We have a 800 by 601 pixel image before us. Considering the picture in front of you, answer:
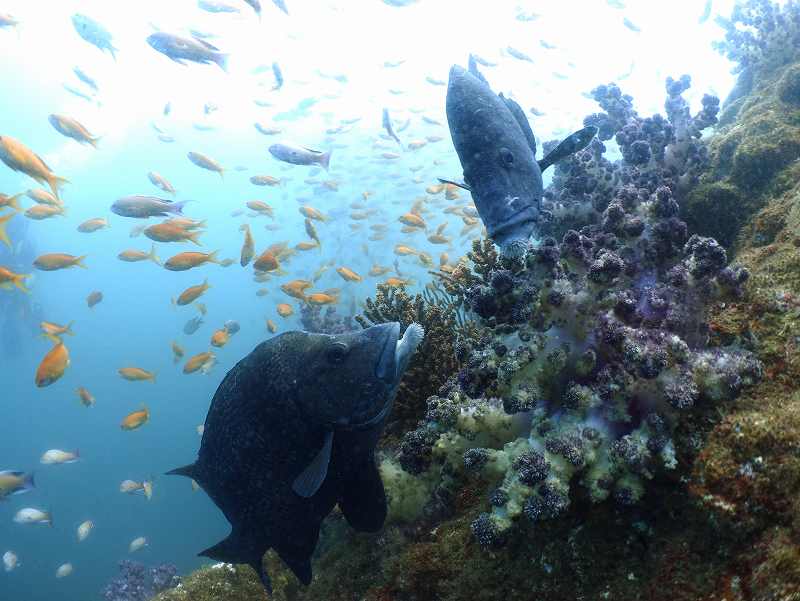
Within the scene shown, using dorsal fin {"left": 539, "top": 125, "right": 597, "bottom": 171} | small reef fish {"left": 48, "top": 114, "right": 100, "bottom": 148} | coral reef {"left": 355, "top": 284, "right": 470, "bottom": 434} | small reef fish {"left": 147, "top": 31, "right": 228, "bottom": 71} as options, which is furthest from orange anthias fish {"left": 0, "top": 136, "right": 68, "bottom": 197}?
dorsal fin {"left": 539, "top": 125, "right": 597, "bottom": 171}

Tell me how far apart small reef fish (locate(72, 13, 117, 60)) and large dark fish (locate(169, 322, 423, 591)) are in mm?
13157

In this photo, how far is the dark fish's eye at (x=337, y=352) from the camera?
288 cm

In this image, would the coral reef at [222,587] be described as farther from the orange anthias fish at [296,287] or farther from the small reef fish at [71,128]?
the small reef fish at [71,128]

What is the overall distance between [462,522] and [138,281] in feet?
352

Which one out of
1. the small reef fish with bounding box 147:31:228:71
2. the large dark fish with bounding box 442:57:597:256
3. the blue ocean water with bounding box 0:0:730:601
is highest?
the large dark fish with bounding box 442:57:597:256

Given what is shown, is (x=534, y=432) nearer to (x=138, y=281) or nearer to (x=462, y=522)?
(x=462, y=522)

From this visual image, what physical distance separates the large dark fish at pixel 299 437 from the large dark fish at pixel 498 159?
85 centimetres

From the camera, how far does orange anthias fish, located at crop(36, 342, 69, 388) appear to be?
838 cm

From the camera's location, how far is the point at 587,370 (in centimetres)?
240

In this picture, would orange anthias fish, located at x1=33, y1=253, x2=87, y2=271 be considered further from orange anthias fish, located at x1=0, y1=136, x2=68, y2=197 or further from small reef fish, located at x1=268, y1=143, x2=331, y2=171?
small reef fish, located at x1=268, y1=143, x2=331, y2=171

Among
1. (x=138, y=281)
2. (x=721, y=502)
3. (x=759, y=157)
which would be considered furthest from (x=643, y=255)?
(x=138, y=281)

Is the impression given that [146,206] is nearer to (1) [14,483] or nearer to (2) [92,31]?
(2) [92,31]

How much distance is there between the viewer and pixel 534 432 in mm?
2385

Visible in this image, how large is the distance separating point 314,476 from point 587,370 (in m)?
1.70
